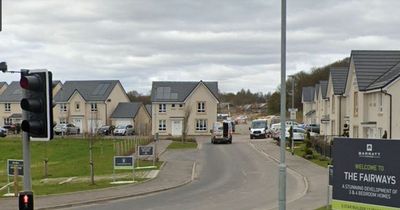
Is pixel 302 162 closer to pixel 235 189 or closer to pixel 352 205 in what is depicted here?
pixel 235 189

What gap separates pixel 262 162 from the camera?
41.6 metres

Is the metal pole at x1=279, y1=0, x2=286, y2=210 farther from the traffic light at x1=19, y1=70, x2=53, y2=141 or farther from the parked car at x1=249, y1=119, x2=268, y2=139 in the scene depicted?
the parked car at x1=249, y1=119, x2=268, y2=139

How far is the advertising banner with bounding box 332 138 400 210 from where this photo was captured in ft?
40.4

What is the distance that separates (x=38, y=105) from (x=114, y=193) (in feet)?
59.8

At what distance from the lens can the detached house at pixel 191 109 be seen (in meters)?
84.4

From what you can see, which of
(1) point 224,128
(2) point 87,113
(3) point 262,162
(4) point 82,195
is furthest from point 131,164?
(2) point 87,113

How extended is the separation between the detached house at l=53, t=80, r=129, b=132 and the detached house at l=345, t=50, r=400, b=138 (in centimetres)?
5230

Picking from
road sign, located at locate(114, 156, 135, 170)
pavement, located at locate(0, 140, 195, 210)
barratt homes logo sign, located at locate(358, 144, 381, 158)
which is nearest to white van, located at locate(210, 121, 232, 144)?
pavement, located at locate(0, 140, 195, 210)

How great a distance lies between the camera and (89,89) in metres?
97.1

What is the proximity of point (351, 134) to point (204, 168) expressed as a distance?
16.2 m

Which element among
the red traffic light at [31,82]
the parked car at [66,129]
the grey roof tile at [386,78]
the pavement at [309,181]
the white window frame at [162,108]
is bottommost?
the pavement at [309,181]

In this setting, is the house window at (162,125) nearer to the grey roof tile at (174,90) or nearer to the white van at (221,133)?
the grey roof tile at (174,90)

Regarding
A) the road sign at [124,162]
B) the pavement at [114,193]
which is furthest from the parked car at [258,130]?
A: the road sign at [124,162]

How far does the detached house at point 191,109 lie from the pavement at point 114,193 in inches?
1892
